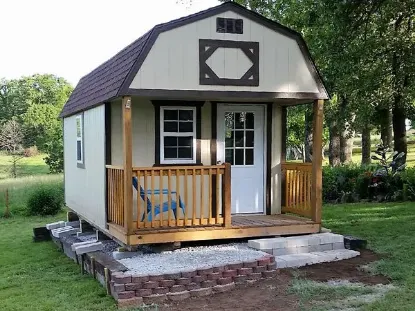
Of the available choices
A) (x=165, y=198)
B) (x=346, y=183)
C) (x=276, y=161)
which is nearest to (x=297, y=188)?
(x=276, y=161)

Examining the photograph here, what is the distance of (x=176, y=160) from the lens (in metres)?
8.38

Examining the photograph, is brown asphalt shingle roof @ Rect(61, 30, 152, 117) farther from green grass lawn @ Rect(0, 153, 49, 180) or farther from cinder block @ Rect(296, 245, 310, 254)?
green grass lawn @ Rect(0, 153, 49, 180)

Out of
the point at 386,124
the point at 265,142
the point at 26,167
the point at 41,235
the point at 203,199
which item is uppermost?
the point at 386,124

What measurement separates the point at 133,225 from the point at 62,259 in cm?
273

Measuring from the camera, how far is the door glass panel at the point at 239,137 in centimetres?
879

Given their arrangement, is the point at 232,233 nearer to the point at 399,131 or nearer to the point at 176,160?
the point at 176,160

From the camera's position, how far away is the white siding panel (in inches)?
282

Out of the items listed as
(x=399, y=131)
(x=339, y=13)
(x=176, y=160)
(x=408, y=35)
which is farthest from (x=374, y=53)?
(x=176, y=160)

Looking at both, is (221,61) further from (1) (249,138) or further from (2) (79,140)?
(2) (79,140)

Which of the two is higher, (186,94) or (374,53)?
(374,53)

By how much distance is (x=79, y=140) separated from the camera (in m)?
10.3

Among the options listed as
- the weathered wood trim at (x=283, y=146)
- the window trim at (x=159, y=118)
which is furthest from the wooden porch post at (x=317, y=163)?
the window trim at (x=159, y=118)

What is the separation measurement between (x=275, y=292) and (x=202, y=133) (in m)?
3.33

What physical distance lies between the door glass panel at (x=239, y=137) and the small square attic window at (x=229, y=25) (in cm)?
162
